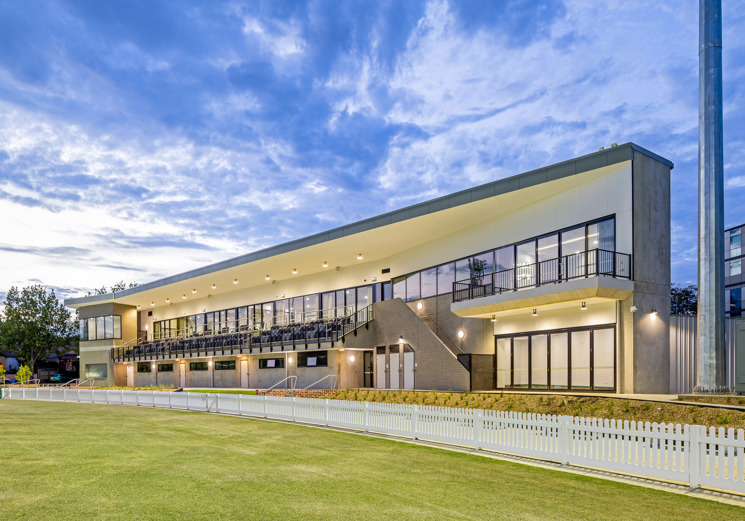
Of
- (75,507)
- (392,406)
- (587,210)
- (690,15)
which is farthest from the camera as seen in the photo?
(690,15)

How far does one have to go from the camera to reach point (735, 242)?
215 feet

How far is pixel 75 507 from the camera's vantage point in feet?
23.5

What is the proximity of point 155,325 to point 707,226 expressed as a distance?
53137 mm

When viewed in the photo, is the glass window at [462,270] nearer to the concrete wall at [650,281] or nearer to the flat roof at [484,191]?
the flat roof at [484,191]

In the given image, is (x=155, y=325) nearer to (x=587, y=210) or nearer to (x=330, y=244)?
(x=330, y=244)

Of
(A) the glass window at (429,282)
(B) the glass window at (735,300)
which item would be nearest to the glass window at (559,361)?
(A) the glass window at (429,282)

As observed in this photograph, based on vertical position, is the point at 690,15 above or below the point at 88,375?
above

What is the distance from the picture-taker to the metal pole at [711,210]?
16219 mm

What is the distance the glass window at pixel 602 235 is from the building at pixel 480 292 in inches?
2.0

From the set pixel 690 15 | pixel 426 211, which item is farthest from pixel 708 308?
pixel 690 15

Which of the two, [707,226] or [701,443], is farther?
[707,226]

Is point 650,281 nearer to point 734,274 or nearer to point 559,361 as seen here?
point 559,361

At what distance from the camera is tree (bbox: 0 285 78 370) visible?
73.6 metres

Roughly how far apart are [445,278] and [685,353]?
11.8 metres
